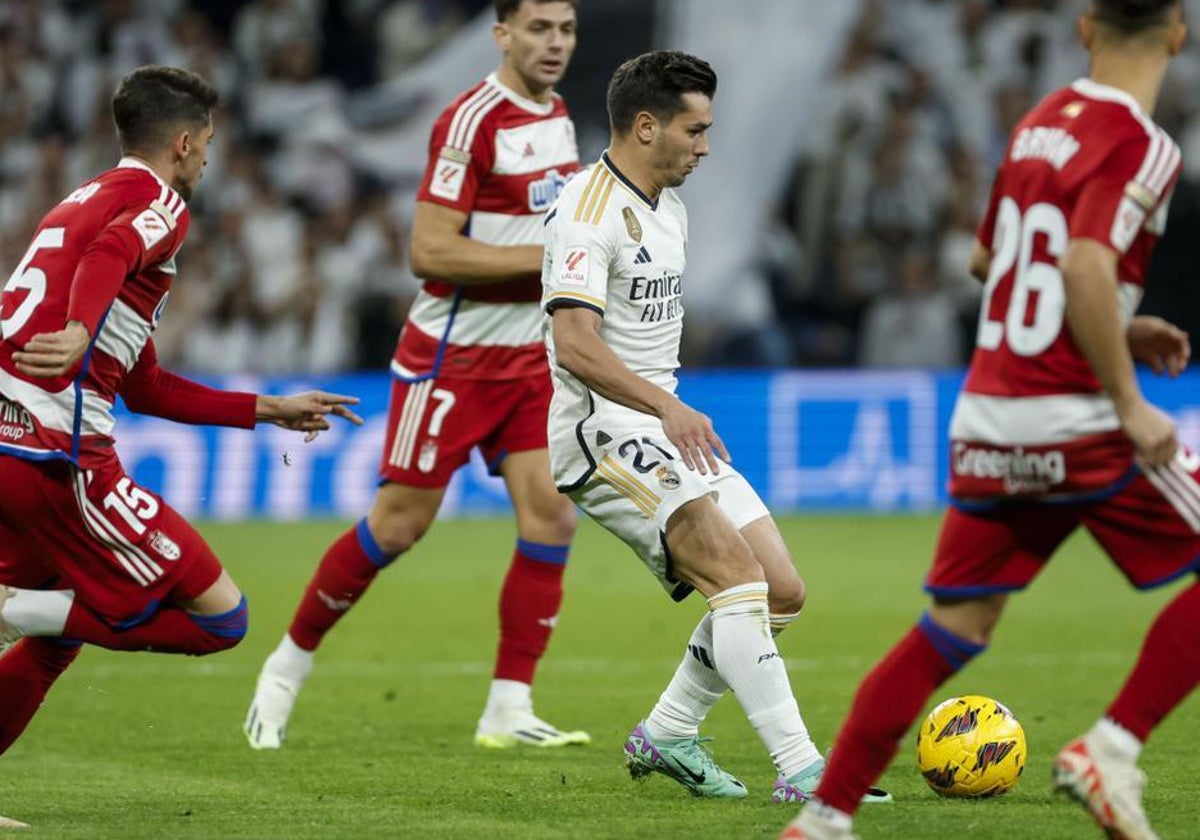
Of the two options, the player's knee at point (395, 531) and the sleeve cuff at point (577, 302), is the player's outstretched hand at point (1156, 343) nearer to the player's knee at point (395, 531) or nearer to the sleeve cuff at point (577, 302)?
the sleeve cuff at point (577, 302)

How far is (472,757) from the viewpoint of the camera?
7090mm

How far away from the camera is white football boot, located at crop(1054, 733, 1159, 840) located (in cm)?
454

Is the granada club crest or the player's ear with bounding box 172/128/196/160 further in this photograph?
the player's ear with bounding box 172/128/196/160

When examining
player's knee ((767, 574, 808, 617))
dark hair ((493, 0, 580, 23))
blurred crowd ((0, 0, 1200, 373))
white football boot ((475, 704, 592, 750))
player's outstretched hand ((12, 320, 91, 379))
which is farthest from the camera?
blurred crowd ((0, 0, 1200, 373))

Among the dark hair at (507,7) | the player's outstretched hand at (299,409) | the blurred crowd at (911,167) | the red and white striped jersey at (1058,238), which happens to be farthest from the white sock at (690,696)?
the blurred crowd at (911,167)

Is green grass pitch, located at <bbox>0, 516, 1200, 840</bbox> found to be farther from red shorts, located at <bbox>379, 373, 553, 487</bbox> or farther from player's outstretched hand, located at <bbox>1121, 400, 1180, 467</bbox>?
player's outstretched hand, located at <bbox>1121, 400, 1180, 467</bbox>

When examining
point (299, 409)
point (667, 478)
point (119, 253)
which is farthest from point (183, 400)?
point (667, 478)

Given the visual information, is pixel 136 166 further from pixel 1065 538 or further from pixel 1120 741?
pixel 1120 741

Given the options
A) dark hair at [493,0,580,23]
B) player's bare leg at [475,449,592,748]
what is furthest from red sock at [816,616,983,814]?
dark hair at [493,0,580,23]

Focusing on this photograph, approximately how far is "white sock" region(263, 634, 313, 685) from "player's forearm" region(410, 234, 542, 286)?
153 cm

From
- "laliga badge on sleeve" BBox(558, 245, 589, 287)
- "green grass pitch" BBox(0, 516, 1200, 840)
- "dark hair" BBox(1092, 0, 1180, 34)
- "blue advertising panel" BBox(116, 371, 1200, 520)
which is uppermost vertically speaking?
"dark hair" BBox(1092, 0, 1180, 34)

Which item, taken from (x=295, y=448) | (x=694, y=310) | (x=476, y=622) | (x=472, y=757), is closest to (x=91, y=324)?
(x=472, y=757)

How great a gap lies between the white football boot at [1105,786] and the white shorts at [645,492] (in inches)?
60.7

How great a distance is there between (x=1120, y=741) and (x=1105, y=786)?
12 centimetres
